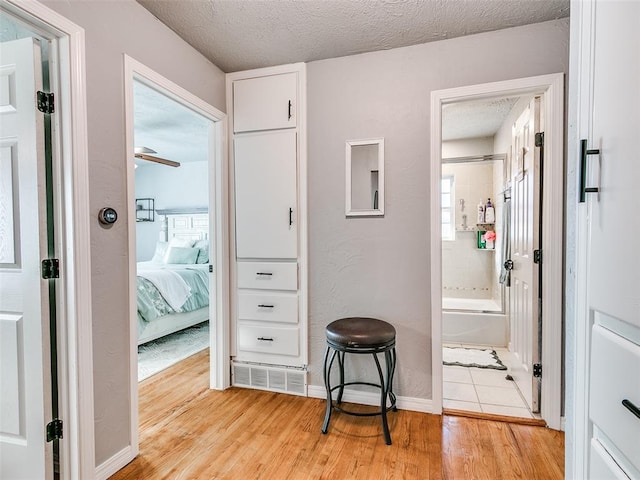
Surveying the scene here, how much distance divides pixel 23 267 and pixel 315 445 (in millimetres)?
1676

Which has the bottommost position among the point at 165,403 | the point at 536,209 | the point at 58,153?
the point at 165,403

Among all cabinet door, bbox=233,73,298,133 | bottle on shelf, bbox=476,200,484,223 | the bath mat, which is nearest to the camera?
cabinet door, bbox=233,73,298,133

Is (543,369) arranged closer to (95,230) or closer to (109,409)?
(109,409)

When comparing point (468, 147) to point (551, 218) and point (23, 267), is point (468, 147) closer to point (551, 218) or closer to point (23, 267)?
point (551, 218)

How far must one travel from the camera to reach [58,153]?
1430 mm

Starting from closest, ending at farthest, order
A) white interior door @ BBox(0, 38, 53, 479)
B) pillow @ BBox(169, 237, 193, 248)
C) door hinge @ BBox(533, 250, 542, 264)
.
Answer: white interior door @ BBox(0, 38, 53, 479), door hinge @ BBox(533, 250, 542, 264), pillow @ BBox(169, 237, 193, 248)

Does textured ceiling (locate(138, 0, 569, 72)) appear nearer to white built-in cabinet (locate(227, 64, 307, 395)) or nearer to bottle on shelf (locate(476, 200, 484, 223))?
white built-in cabinet (locate(227, 64, 307, 395))

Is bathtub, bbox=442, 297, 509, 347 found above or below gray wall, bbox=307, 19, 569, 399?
below

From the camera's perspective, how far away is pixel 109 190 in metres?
1.62

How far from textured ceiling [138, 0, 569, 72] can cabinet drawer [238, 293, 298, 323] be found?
173cm

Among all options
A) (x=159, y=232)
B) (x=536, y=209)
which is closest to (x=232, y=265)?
(x=536, y=209)

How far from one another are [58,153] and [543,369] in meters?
2.84

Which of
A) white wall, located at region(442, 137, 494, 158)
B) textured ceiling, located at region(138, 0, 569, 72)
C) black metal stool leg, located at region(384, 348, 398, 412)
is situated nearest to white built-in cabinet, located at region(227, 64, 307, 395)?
textured ceiling, located at region(138, 0, 569, 72)

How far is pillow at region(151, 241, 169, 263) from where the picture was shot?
5.29 metres
